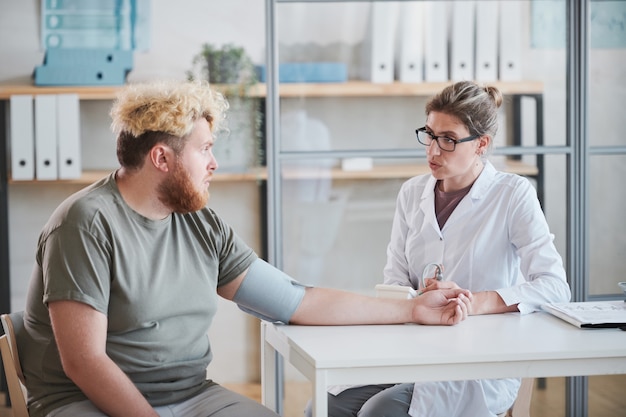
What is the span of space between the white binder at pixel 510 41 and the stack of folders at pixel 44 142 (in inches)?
76.3

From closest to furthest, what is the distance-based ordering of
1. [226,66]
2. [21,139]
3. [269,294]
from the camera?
[269,294], [21,139], [226,66]

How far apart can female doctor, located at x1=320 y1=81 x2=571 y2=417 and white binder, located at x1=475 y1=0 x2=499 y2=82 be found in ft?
3.70

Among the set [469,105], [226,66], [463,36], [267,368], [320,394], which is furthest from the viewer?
[226,66]

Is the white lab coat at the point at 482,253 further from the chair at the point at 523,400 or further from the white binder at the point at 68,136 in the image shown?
the white binder at the point at 68,136

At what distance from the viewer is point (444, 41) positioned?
3.66m

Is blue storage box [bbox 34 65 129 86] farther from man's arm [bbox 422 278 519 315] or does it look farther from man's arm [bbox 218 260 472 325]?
man's arm [bbox 422 278 519 315]

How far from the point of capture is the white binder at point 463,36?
143 inches

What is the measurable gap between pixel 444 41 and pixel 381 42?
0.26 m

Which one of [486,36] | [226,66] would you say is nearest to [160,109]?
[486,36]

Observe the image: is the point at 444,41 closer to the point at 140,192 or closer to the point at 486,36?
the point at 486,36

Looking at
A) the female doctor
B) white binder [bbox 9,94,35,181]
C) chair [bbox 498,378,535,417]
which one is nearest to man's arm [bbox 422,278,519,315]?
the female doctor

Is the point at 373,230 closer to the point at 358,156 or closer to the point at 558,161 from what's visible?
the point at 358,156

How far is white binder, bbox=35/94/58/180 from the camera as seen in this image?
4.09m

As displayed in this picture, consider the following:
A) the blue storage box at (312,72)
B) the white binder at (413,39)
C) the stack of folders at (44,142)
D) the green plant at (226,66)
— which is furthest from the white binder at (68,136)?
the white binder at (413,39)
